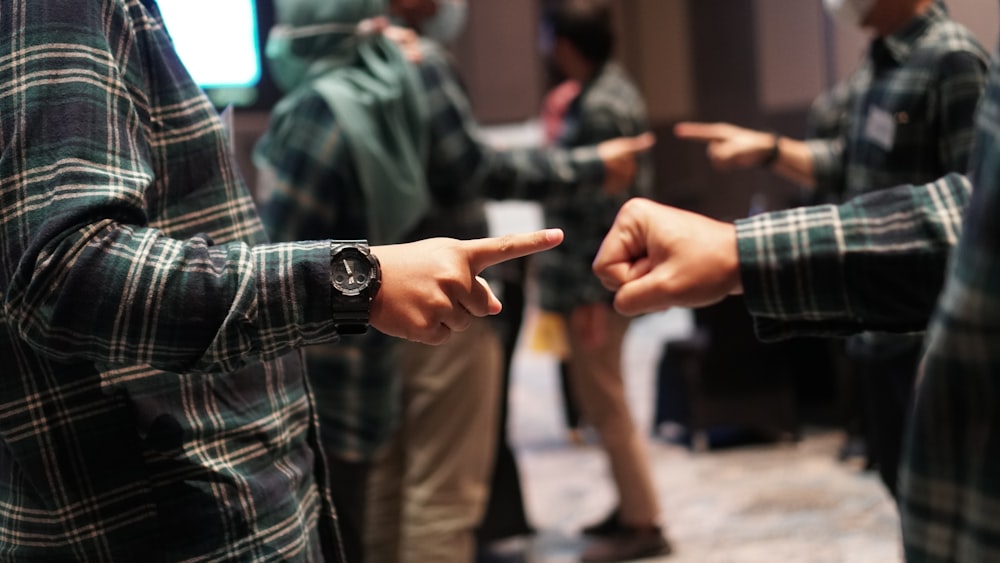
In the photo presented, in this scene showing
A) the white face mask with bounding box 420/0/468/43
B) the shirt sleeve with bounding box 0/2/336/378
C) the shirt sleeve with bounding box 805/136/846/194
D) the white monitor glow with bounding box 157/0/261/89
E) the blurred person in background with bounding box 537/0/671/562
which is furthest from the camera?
the blurred person in background with bounding box 537/0/671/562

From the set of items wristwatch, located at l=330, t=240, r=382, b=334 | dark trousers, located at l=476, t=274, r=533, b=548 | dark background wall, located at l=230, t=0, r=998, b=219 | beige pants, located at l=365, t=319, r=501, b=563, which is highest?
wristwatch, located at l=330, t=240, r=382, b=334

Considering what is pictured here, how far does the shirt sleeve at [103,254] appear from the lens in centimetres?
75

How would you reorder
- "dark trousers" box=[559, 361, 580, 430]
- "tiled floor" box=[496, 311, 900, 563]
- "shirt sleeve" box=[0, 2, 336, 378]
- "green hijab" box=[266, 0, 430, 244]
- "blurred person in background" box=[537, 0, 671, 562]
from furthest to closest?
"dark trousers" box=[559, 361, 580, 430] → "blurred person in background" box=[537, 0, 671, 562] → "tiled floor" box=[496, 311, 900, 563] → "green hijab" box=[266, 0, 430, 244] → "shirt sleeve" box=[0, 2, 336, 378]

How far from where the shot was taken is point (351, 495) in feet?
5.86

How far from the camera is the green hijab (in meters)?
1.71

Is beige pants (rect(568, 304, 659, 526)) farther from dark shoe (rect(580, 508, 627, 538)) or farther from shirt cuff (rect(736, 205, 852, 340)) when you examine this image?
shirt cuff (rect(736, 205, 852, 340))

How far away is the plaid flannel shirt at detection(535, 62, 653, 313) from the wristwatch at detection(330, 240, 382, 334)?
176 cm

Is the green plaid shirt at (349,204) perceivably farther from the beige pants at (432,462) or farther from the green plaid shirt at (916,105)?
the green plaid shirt at (916,105)

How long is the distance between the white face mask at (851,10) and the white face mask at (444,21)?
3.14 ft

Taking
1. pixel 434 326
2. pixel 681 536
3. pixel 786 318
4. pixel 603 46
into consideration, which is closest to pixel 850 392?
pixel 681 536

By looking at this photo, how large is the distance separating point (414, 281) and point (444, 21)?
177 centimetres

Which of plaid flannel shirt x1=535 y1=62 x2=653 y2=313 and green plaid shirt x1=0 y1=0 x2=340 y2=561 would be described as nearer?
green plaid shirt x1=0 y1=0 x2=340 y2=561

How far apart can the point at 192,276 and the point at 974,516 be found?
0.56m

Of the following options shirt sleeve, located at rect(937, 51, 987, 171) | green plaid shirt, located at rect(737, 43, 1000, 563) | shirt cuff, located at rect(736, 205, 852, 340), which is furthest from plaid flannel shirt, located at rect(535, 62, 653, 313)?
green plaid shirt, located at rect(737, 43, 1000, 563)
